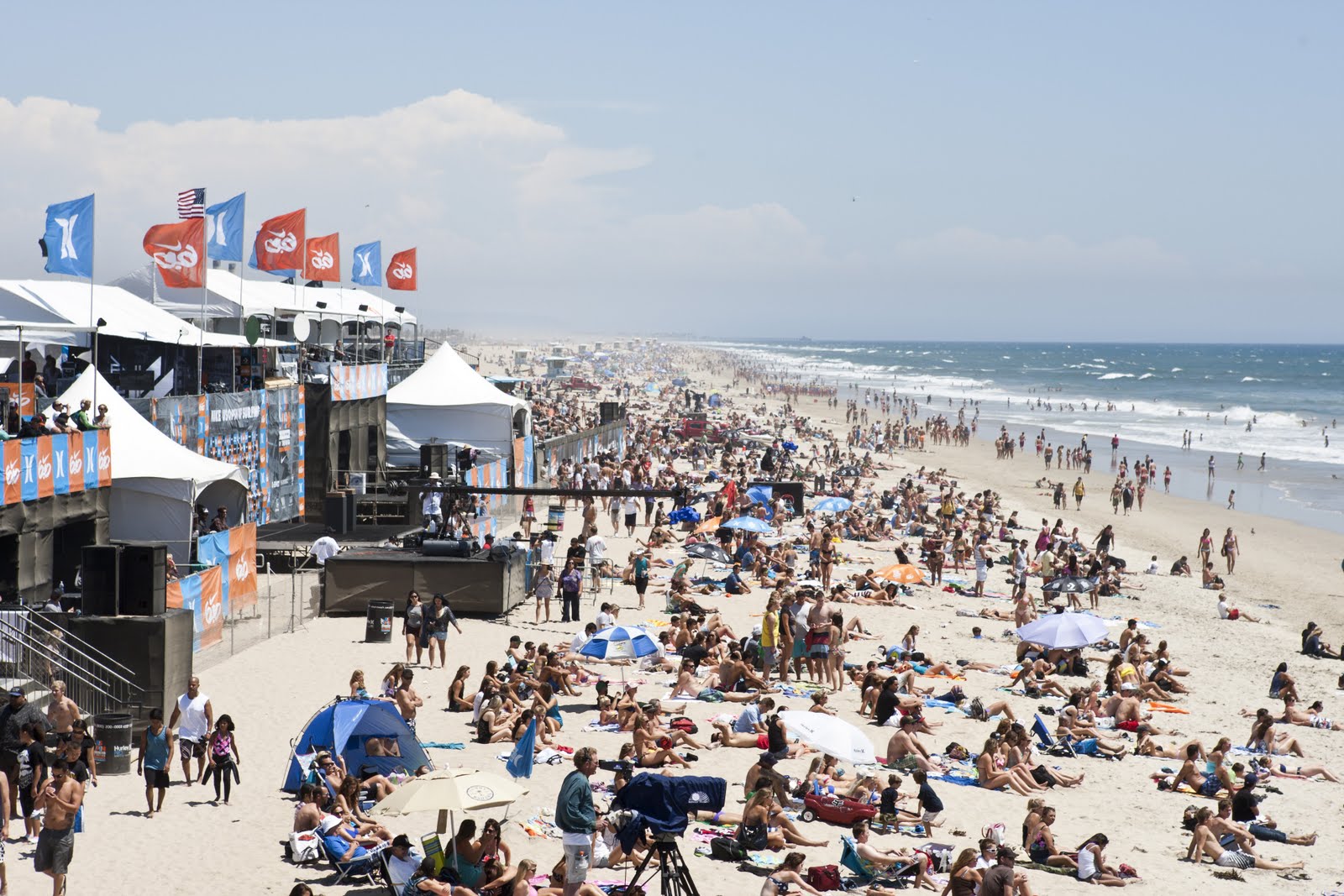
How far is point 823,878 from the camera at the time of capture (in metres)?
10.9

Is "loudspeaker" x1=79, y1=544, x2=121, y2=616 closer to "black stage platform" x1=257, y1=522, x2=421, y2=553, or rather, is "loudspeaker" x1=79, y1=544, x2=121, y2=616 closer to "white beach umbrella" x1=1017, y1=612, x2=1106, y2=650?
"black stage platform" x1=257, y1=522, x2=421, y2=553

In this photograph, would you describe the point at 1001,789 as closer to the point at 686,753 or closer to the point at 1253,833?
the point at 1253,833

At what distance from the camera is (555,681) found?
16.6 meters

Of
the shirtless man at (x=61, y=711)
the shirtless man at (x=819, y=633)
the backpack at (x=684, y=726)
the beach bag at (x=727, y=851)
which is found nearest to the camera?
the beach bag at (x=727, y=851)

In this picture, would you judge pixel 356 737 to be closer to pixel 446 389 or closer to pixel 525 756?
pixel 525 756

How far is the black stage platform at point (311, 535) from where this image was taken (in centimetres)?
2323

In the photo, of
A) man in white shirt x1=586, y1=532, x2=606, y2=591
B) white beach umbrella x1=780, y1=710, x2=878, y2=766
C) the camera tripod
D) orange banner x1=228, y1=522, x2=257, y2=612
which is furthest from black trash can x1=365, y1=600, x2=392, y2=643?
the camera tripod

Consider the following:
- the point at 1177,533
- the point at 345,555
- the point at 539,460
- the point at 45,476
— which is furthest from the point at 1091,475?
the point at 45,476

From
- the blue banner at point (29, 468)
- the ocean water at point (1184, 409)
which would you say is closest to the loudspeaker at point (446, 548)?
the blue banner at point (29, 468)

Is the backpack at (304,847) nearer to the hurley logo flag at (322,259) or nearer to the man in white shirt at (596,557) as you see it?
the man in white shirt at (596,557)

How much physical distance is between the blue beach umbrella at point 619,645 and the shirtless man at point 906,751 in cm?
365

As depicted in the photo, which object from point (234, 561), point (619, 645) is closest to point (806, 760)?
point (619, 645)

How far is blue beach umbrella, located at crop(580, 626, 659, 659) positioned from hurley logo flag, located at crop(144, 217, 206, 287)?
11271 mm

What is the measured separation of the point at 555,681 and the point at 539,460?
18140 millimetres
